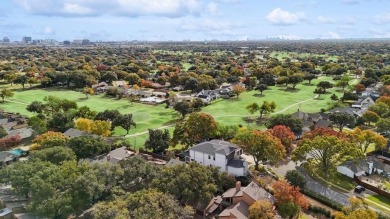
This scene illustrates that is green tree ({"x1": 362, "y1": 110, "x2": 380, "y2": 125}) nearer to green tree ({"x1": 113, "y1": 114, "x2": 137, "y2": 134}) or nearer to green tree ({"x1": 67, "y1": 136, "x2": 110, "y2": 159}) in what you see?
green tree ({"x1": 113, "y1": 114, "x2": 137, "y2": 134})

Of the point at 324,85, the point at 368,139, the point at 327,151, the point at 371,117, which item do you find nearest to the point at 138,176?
the point at 327,151

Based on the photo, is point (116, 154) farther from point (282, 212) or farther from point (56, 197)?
point (282, 212)

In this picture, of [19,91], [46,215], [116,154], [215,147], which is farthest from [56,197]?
[19,91]

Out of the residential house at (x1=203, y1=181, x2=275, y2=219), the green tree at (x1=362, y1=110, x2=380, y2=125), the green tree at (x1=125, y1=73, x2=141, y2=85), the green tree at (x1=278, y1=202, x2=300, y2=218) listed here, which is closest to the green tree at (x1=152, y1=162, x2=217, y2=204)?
the residential house at (x1=203, y1=181, x2=275, y2=219)

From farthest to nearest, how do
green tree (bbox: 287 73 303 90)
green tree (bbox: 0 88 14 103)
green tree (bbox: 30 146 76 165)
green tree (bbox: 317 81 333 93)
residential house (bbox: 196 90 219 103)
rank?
green tree (bbox: 287 73 303 90)
green tree (bbox: 317 81 333 93)
residential house (bbox: 196 90 219 103)
green tree (bbox: 0 88 14 103)
green tree (bbox: 30 146 76 165)

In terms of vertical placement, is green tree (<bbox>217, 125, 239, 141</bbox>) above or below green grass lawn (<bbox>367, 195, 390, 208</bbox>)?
above

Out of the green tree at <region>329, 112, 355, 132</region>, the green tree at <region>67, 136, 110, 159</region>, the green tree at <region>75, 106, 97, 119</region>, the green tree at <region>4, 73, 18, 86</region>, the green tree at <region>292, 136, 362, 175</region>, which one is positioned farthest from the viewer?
the green tree at <region>4, 73, 18, 86</region>
